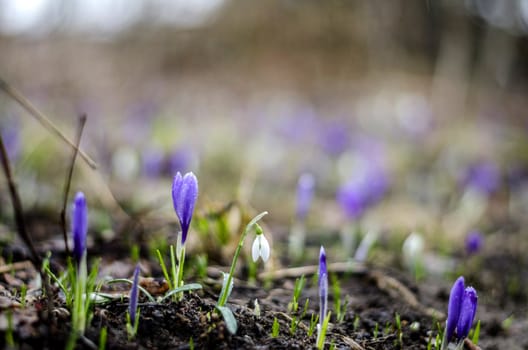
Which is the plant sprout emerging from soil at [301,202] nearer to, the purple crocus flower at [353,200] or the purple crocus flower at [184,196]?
the purple crocus flower at [353,200]

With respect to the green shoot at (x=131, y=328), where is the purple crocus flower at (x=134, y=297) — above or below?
above

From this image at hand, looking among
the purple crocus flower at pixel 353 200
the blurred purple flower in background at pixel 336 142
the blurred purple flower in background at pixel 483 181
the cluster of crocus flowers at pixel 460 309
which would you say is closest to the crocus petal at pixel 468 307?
the cluster of crocus flowers at pixel 460 309

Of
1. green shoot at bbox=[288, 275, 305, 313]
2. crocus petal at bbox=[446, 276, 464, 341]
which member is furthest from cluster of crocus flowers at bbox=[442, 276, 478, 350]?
green shoot at bbox=[288, 275, 305, 313]

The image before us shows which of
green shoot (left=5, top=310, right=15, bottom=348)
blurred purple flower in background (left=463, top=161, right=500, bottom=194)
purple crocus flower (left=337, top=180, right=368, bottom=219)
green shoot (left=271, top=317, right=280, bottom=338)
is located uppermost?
blurred purple flower in background (left=463, top=161, right=500, bottom=194)

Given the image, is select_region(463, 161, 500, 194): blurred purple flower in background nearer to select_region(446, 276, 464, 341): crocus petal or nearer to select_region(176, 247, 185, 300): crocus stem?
select_region(446, 276, 464, 341): crocus petal

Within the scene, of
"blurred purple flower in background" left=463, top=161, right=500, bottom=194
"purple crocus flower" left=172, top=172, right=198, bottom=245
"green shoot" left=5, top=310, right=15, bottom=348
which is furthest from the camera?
"blurred purple flower in background" left=463, top=161, right=500, bottom=194

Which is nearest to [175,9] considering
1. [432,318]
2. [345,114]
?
[345,114]
